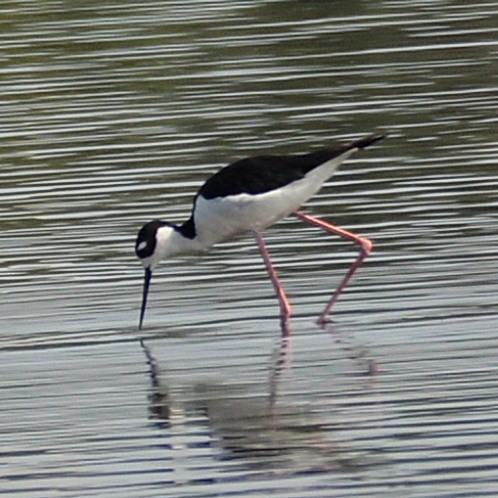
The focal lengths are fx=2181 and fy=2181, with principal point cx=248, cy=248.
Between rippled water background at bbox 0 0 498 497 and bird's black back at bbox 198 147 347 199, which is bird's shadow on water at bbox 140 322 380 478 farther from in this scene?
bird's black back at bbox 198 147 347 199

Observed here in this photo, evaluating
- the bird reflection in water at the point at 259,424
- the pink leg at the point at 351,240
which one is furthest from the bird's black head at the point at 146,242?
the bird reflection in water at the point at 259,424

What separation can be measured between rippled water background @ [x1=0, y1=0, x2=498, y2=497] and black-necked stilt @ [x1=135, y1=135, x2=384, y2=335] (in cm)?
27

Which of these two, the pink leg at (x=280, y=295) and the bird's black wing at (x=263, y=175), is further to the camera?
the bird's black wing at (x=263, y=175)

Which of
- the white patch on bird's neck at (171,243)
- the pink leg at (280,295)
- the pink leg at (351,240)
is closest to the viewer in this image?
the pink leg at (280,295)

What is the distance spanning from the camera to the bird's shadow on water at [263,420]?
8.93 meters

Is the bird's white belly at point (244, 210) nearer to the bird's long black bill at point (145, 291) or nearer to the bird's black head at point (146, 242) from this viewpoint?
the bird's black head at point (146, 242)

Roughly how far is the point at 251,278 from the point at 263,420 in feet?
10.6

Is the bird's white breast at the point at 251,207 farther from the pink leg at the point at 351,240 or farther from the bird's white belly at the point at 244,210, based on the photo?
the pink leg at the point at 351,240

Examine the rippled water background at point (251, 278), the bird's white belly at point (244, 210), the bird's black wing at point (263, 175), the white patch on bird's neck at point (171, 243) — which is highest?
the bird's black wing at point (263, 175)

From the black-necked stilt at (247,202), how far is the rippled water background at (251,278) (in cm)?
27

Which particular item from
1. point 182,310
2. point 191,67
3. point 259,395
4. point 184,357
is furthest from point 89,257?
point 191,67

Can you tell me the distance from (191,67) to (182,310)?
9.42 metres

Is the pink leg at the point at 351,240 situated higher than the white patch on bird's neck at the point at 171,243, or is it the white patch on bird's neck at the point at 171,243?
the white patch on bird's neck at the point at 171,243

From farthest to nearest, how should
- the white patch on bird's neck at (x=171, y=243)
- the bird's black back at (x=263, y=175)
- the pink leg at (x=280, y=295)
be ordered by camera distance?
1. the white patch on bird's neck at (x=171, y=243)
2. the bird's black back at (x=263, y=175)
3. the pink leg at (x=280, y=295)
